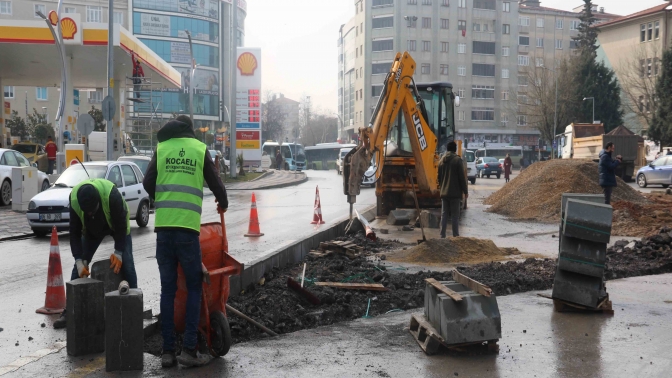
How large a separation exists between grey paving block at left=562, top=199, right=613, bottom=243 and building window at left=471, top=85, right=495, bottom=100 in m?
89.3

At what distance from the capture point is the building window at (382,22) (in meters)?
92.8

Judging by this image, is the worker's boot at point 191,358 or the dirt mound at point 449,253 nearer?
the worker's boot at point 191,358

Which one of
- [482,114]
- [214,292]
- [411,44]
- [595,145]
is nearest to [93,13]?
[411,44]

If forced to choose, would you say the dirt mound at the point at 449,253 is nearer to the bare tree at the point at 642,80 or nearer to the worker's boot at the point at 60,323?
the worker's boot at the point at 60,323

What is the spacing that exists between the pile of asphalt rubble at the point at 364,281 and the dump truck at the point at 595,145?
27.4 meters

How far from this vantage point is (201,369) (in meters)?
5.45

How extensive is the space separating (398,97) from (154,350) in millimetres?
10999

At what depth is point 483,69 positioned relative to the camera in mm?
95750

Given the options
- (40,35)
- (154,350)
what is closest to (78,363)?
(154,350)

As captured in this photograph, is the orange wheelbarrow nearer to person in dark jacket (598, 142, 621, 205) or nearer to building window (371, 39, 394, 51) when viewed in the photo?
person in dark jacket (598, 142, 621, 205)

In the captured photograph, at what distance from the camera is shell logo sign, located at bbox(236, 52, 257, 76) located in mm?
56231

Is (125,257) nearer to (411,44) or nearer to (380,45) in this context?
(411,44)

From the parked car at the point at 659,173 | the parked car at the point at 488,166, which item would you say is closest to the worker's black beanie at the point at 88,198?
the parked car at the point at 659,173

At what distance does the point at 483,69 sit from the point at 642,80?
36073mm
